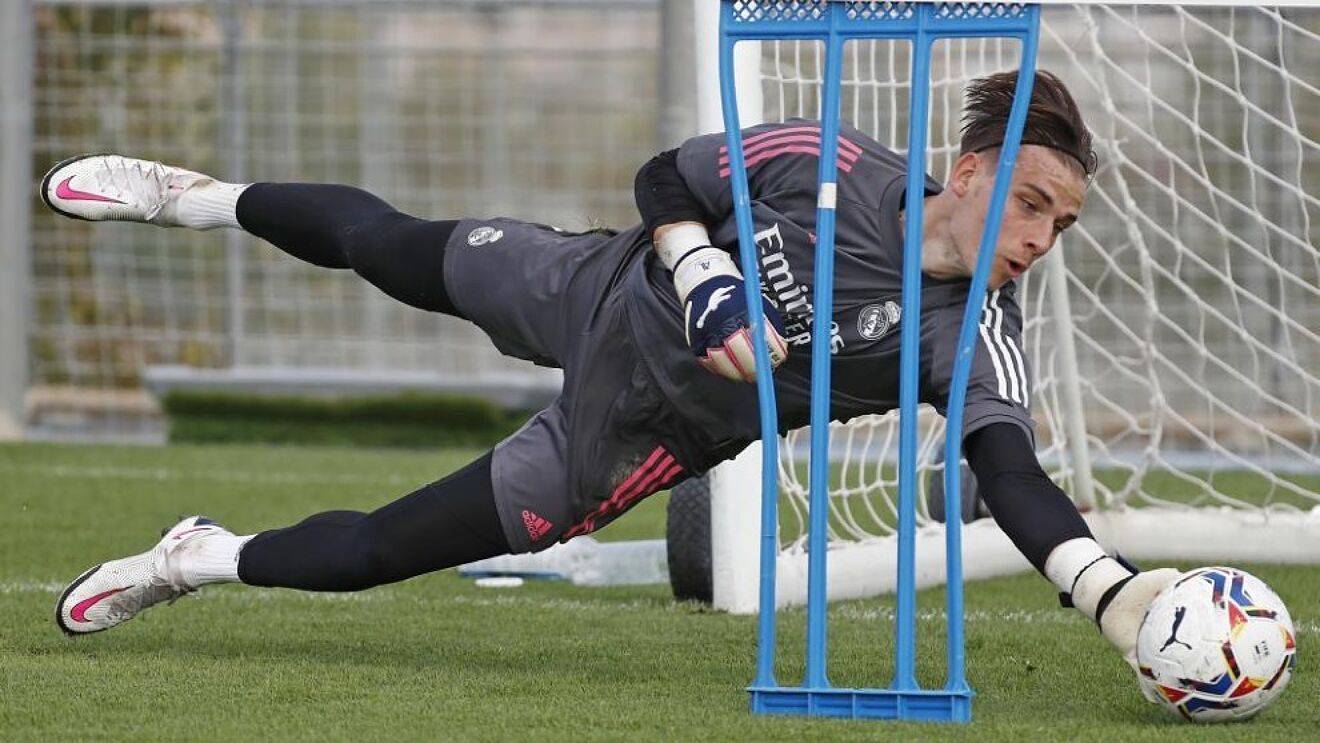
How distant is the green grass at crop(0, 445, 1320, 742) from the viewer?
11.7 feet

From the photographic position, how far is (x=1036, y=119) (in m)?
3.69

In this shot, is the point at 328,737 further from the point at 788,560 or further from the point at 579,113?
the point at 579,113

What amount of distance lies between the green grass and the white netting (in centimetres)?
88

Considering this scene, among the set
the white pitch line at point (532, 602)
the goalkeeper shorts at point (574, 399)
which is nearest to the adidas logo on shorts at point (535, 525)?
the goalkeeper shorts at point (574, 399)

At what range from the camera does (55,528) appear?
22.6 feet

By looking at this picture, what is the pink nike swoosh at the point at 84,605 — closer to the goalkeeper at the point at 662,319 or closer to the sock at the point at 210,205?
the goalkeeper at the point at 662,319

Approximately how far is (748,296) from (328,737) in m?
1.05

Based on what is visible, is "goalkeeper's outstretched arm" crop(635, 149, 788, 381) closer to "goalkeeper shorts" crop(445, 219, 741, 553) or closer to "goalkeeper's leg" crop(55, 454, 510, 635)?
"goalkeeper shorts" crop(445, 219, 741, 553)

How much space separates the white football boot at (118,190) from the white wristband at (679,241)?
1.25 m

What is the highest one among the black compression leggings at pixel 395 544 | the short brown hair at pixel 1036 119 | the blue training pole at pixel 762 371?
the short brown hair at pixel 1036 119

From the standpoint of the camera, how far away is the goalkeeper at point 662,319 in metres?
3.70

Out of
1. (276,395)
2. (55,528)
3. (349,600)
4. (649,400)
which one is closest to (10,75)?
(276,395)

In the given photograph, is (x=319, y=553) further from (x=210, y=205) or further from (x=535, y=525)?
(x=210, y=205)

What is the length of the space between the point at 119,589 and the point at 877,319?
1743 mm
